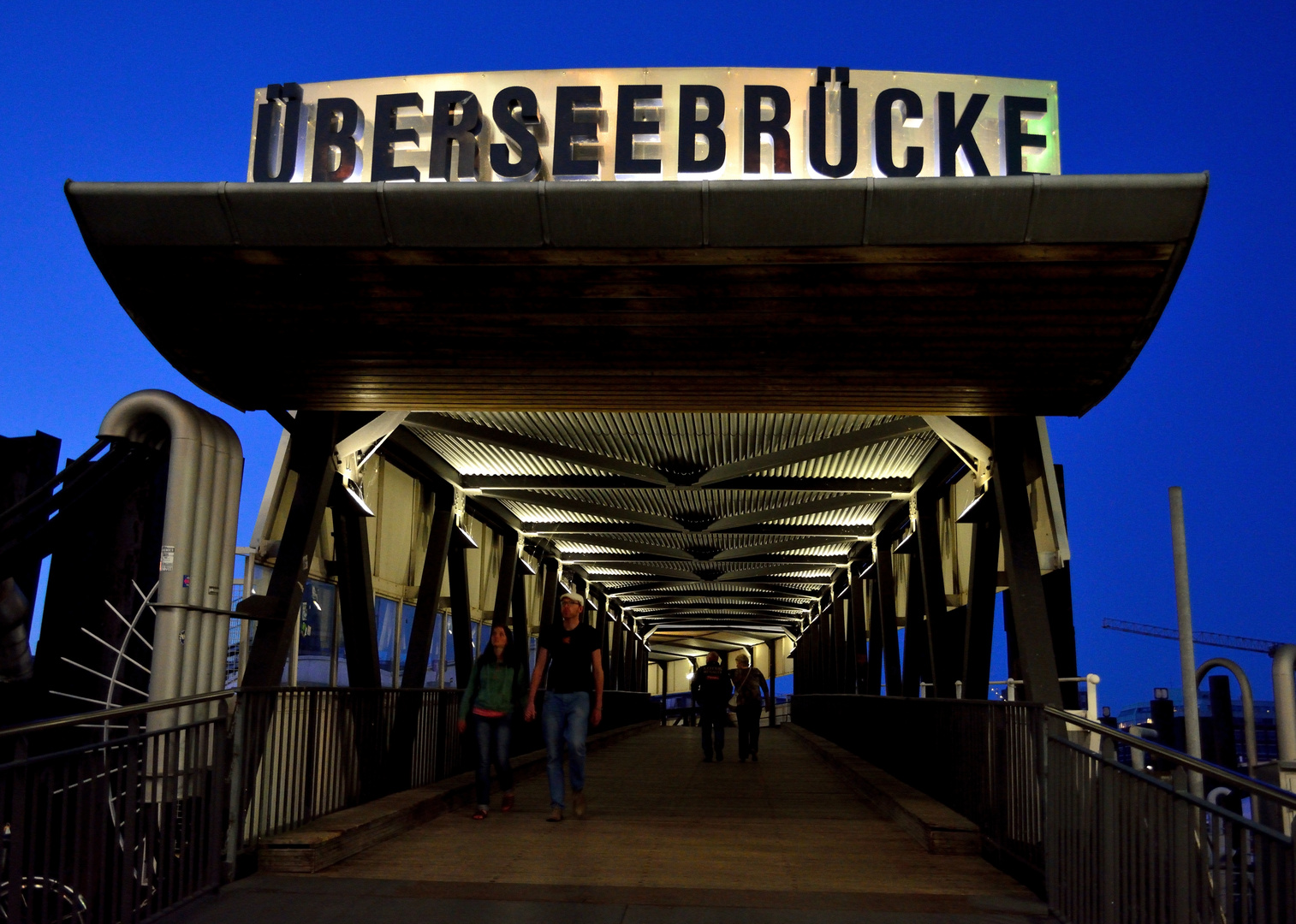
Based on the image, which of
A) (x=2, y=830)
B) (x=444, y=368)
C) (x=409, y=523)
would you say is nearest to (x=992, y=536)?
(x=444, y=368)

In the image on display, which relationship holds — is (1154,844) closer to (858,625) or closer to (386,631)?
(386,631)

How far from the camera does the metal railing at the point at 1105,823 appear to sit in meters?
3.61

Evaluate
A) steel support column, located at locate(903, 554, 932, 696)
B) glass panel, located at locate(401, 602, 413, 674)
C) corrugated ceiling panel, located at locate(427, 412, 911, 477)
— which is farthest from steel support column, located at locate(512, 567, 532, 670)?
steel support column, located at locate(903, 554, 932, 696)

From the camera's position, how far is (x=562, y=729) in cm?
922

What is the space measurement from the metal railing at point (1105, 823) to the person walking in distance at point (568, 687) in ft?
9.48

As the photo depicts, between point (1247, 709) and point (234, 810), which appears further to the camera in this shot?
point (1247, 709)

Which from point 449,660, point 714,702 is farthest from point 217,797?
point 449,660

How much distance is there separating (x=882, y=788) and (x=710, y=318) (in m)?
5.55

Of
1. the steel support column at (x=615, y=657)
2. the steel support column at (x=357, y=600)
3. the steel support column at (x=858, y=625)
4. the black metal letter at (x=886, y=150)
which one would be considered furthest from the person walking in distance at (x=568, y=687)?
the steel support column at (x=615, y=657)

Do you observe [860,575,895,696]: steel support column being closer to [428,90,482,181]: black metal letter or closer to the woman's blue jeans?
the woman's blue jeans

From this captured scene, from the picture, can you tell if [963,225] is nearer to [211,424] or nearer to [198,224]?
[198,224]

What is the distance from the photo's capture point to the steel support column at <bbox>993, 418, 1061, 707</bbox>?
9148mm

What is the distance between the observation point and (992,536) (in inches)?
453

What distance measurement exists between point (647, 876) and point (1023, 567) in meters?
4.47
